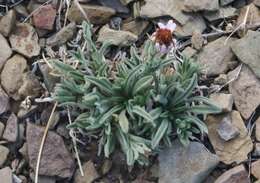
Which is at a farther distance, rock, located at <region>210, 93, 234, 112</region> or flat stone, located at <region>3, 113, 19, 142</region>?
flat stone, located at <region>3, 113, 19, 142</region>

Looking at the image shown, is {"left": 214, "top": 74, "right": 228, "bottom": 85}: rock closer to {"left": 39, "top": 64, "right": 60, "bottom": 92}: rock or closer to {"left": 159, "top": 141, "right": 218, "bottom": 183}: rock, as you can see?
{"left": 159, "top": 141, "right": 218, "bottom": 183}: rock

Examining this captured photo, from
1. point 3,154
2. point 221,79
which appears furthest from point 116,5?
point 3,154

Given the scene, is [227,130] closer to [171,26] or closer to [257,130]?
[257,130]

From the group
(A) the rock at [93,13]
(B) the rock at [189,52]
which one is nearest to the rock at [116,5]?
(A) the rock at [93,13]

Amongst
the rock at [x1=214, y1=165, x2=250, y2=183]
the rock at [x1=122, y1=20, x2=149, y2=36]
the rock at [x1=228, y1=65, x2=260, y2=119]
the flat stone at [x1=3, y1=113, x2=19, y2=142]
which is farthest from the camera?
the rock at [x1=122, y1=20, x2=149, y2=36]

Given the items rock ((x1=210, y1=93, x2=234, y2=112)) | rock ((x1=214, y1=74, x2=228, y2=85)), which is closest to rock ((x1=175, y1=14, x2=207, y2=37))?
rock ((x1=214, y1=74, x2=228, y2=85))
